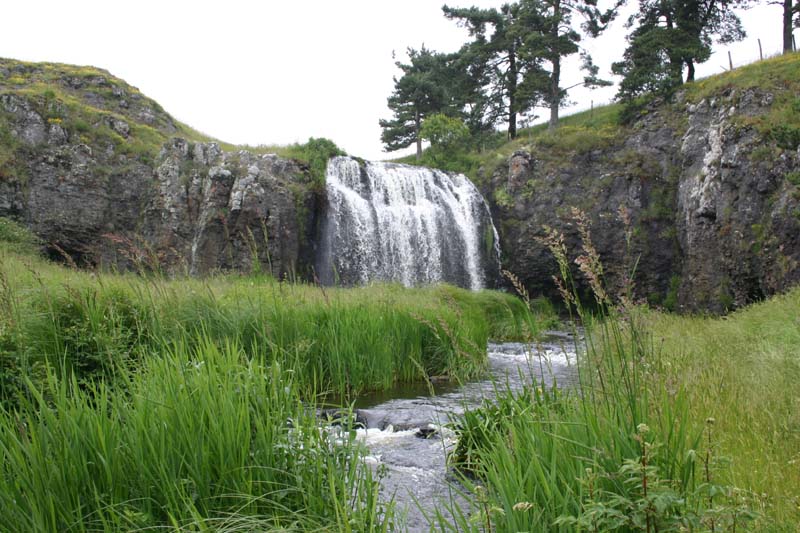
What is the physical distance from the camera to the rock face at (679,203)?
15125mm

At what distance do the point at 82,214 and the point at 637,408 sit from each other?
22323mm

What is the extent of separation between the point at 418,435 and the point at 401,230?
15.5 meters

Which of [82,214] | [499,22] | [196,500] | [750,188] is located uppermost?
[499,22]

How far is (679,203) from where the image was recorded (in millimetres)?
19703

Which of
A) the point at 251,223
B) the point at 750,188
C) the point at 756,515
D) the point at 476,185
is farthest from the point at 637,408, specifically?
the point at 476,185

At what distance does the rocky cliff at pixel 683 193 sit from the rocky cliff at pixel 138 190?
401 inches

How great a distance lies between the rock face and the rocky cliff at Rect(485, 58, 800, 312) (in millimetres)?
41

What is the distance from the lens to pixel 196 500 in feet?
8.16

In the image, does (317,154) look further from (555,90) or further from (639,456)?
(639,456)

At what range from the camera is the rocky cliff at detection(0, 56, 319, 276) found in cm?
1936

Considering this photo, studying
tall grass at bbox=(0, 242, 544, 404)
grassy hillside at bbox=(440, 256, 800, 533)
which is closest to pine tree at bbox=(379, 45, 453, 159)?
tall grass at bbox=(0, 242, 544, 404)

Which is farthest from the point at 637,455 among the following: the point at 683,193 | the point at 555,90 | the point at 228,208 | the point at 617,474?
the point at 555,90

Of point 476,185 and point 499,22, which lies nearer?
point 476,185

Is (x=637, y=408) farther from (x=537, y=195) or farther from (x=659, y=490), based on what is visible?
(x=537, y=195)
